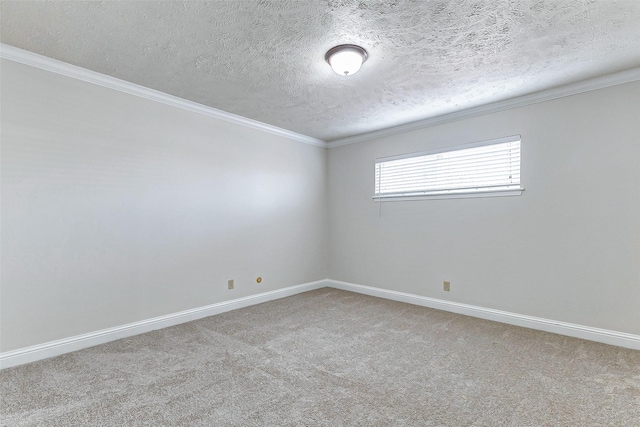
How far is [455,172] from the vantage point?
12.9 ft

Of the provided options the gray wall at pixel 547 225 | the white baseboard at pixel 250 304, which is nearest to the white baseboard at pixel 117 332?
the white baseboard at pixel 250 304

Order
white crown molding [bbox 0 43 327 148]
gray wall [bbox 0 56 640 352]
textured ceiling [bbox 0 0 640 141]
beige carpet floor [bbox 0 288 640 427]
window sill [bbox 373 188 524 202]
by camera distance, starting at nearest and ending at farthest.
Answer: beige carpet floor [bbox 0 288 640 427], textured ceiling [bbox 0 0 640 141], white crown molding [bbox 0 43 327 148], gray wall [bbox 0 56 640 352], window sill [bbox 373 188 524 202]

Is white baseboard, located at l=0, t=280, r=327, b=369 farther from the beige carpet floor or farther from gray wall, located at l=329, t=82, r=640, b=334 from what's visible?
gray wall, located at l=329, t=82, r=640, b=334

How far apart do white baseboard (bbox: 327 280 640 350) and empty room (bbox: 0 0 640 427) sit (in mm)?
19

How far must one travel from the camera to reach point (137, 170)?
317 cm

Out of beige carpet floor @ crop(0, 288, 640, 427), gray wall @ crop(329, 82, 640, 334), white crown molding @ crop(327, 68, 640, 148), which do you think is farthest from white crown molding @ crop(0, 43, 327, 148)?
beige carpet floor @ crop(0, 288, 640, 427)

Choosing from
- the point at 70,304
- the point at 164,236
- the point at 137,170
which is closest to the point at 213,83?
the point at 137,170

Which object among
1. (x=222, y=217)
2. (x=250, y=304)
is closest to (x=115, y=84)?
(x=222, y=217)

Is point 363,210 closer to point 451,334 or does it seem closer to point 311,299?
point 311,299

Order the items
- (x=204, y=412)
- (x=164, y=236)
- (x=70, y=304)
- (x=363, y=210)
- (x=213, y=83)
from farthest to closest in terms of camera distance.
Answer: (x=363, y=210), (x=164, y=236), (x=213, y=83), (x=70, y=304), (x=204, y=412)

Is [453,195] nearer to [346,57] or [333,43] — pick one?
[346,57]

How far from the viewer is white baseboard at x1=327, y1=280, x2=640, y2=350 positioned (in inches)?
111

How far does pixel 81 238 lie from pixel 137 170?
807 millimetres

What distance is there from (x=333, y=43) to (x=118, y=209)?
2.48 m
